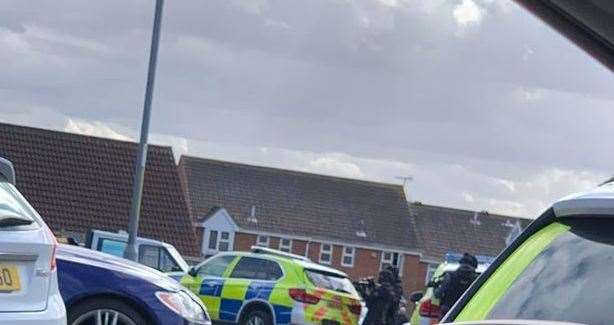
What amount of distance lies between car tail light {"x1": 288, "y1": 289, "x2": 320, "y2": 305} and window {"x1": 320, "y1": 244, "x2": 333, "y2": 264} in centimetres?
4556

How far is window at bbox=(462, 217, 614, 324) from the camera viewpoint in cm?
343

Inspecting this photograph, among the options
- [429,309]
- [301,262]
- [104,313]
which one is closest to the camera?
[104,313]

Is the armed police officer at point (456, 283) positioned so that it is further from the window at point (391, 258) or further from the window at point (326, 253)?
the window at point (391, 258)

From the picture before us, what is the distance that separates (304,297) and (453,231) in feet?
179

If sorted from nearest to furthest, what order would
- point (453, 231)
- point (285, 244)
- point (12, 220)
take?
point (12, 220) < point (285, 244) < point (453, 231)

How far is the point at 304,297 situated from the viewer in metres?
17.8

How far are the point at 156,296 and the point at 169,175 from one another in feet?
132

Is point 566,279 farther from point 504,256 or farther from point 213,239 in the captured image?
point 213,239

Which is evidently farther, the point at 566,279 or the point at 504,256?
the point at 504,256

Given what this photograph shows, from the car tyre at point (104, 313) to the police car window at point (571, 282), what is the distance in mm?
4650

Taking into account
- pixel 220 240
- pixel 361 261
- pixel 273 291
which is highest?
pixel 220 240

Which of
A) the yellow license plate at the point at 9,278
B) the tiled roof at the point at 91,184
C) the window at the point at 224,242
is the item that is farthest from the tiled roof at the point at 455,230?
the yellow license plate at the point at 9,278

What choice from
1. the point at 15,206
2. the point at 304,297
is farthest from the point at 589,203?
the point at 304,297

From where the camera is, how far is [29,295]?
220 inches
